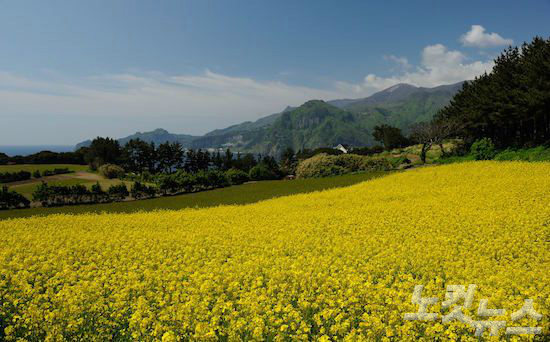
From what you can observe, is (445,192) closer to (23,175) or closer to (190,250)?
(190,250)

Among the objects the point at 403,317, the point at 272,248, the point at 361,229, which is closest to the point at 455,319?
the point at 403,317

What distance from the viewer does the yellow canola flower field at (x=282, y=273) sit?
6.73 m

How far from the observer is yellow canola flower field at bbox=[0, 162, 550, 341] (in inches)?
265

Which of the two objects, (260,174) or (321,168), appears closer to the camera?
(321,168)

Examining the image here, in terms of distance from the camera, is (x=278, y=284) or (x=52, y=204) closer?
(x=278, y=284)

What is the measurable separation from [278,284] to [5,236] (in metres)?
15.2

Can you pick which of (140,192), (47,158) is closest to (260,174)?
(140,192)

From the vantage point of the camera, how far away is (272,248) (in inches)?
492

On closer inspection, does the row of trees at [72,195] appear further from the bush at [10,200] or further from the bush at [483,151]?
the bush at [483,151]

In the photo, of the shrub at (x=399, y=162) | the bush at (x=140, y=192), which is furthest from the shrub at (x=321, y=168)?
the bush at (x=140, y=192)

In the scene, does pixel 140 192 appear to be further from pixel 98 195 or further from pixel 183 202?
pixel 183 202

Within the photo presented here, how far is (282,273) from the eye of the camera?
8.98 metres

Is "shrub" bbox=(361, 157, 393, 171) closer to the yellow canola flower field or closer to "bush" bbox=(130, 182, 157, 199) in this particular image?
"bush" bbox=(130, 182, 157, 199)

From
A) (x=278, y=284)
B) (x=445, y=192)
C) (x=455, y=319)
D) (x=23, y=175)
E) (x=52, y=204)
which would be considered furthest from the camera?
(x=23, y=175)
